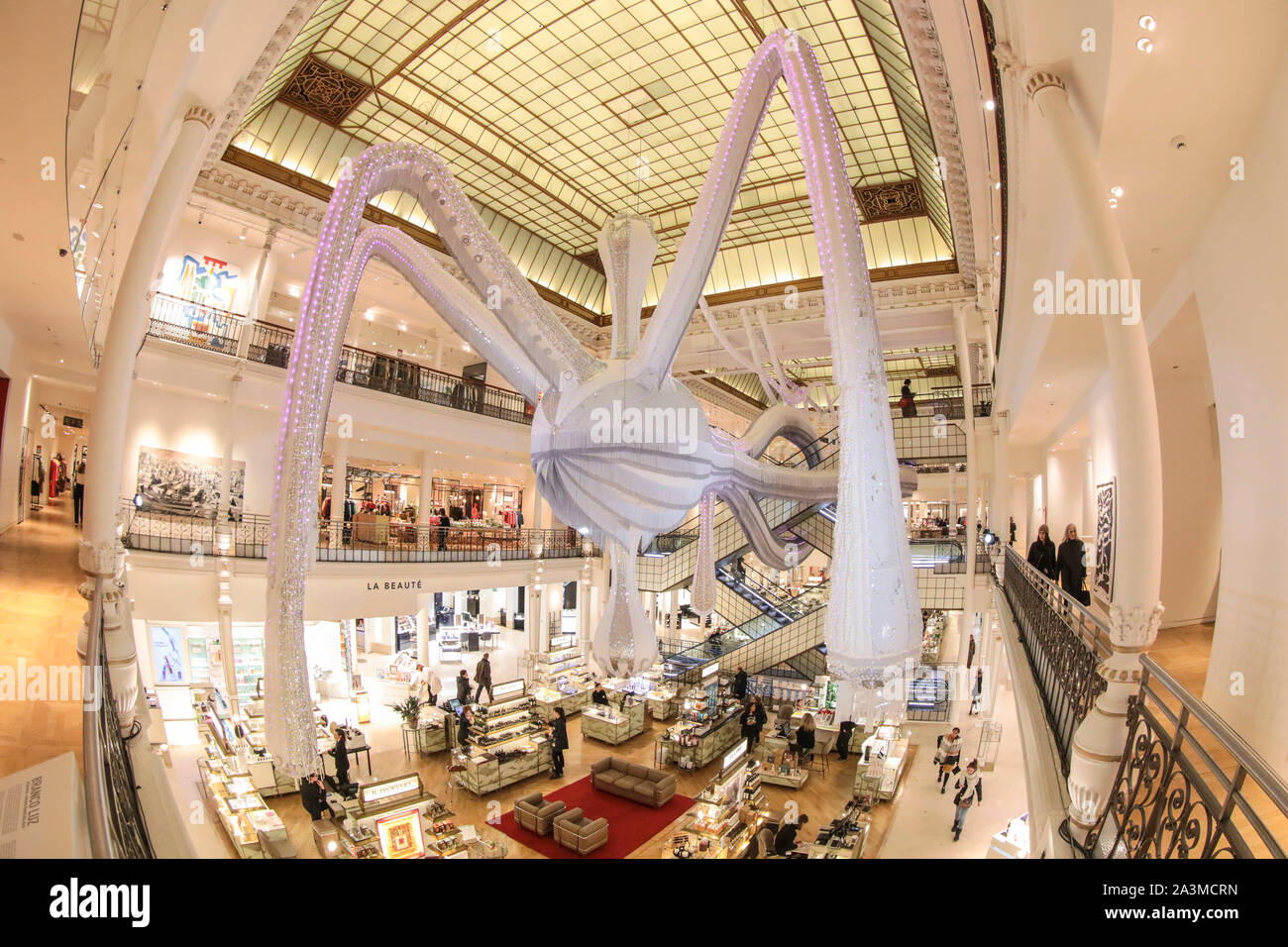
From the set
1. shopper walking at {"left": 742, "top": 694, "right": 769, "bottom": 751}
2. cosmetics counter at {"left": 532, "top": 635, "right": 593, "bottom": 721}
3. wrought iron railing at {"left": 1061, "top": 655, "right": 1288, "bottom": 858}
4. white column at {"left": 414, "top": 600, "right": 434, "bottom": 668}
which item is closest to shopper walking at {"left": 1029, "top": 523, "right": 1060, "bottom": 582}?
wrought iron railing at {"left": 1061, "top": 655, "right": 1288, "bottom": 858}

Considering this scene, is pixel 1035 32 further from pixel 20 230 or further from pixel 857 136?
pixel 857 136

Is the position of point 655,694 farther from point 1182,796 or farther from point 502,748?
point 1182,796

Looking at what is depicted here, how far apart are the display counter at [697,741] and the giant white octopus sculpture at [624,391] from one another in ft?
34.2

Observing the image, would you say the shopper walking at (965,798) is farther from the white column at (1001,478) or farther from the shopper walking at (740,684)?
the shopper walking at (740,684)

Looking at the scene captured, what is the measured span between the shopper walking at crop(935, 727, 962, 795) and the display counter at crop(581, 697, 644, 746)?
601cm

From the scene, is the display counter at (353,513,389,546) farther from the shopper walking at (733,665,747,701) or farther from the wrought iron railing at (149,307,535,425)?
the shopper walking at (733,665,747,701)

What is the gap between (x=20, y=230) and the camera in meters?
4.82

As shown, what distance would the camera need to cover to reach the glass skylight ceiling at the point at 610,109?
30.6 ft

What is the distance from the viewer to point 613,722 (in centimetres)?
1321

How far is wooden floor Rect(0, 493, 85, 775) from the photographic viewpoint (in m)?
2.30

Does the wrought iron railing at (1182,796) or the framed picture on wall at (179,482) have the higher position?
the framed picture on wall at (179,482)

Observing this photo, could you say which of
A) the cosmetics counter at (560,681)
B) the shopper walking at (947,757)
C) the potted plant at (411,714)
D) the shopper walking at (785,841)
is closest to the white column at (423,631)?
the cosmetics counter at (560,681)

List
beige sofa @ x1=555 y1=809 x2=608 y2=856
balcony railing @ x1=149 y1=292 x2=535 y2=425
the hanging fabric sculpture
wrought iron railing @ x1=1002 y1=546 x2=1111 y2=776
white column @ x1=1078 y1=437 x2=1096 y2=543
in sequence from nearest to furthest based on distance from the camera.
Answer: wrought iron railing @ x1=1002 y1=546 x2=1111 y2=776 → the hanging fabric sculpture → beige sofa @ x1=555 y1=809 x2=608 y2=856 → white column @ x1=1078 y1=437 x2=1096 y2=543 → balcony railing @ x1=149 y1=292 x2=535 y2=425

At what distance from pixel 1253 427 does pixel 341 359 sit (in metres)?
10.1
